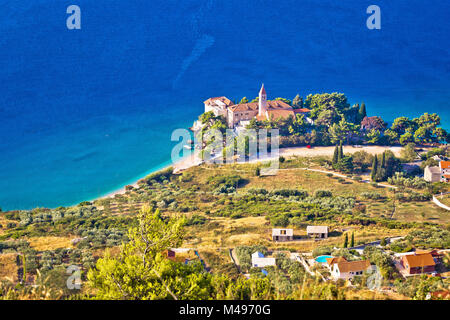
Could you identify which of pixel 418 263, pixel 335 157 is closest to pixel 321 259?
pixel 418 263

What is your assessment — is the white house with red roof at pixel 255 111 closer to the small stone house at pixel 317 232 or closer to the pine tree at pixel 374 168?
the pine tree at pixel 374 168

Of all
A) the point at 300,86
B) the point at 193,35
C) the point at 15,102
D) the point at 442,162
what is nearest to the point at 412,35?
the point at 300,86

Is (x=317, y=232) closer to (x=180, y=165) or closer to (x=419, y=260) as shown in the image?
(x=419, y=260)

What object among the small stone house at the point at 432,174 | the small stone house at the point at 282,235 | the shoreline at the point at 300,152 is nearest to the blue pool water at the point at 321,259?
the small stone house at the point at 282,235

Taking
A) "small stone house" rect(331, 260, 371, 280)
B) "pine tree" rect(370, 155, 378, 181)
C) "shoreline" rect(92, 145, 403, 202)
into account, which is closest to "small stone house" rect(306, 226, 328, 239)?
"small stone house" rect(331, 260, 371, 280)

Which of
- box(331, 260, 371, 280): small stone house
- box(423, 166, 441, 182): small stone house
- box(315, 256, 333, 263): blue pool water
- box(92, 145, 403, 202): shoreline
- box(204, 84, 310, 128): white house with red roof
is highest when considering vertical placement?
box(204, 84, 310, 128): white house with red roof

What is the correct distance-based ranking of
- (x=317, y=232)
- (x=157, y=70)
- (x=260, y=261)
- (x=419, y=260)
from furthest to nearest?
(x=157, y=70)
(x=317, y=232)
(x=260, y=261)
(x=419, y=260)

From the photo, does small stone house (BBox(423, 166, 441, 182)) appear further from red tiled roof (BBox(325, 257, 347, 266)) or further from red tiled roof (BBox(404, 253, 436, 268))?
red tiled roof (BBox(325, 257, 347, 266))
